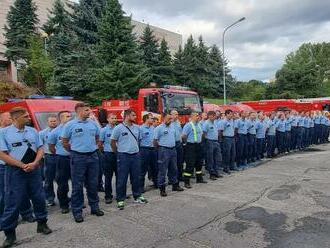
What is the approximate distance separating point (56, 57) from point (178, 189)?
2558 centimetres

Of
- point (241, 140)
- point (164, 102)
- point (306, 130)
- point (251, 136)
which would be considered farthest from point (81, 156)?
point (306, 130)

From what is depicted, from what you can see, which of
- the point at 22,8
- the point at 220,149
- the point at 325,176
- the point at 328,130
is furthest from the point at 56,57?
the point at 325,176

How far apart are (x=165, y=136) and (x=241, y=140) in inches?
187

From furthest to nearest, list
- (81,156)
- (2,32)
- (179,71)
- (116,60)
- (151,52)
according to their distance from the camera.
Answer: (2,32), (179,71), (151,52), (116,60), (81,156)

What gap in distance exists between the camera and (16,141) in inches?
243

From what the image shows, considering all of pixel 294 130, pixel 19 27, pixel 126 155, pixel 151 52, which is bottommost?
pixel 294 130

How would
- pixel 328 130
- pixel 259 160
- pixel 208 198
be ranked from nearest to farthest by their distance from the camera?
pixel 208 198 < pixel 259 160 < pixel 328 130

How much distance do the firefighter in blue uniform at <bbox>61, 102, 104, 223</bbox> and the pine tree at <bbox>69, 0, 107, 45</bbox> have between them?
26689 mm

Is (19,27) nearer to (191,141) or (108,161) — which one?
(191,141)

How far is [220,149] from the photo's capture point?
11828 mm

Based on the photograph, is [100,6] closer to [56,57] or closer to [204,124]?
[56,57]

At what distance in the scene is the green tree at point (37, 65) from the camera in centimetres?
3403

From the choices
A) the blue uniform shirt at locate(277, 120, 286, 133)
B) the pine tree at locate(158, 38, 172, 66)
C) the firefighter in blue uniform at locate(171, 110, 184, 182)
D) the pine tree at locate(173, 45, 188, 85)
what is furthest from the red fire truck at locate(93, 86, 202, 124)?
the pine tree at locate(173, 45, 188, 85)

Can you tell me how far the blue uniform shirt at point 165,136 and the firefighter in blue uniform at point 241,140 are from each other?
437cm
